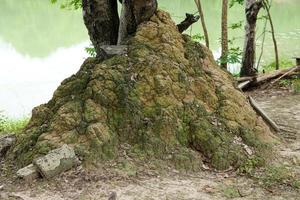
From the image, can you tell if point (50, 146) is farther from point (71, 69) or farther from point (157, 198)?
point (71, 69)

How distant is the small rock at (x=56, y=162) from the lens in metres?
5.67

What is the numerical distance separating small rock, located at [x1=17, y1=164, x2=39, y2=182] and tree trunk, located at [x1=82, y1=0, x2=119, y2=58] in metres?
2.13

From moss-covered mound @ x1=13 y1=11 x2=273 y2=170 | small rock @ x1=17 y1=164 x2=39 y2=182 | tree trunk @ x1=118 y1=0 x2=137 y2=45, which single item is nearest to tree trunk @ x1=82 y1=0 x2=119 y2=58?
tree trunk @ x1=118 y1=0 x2=137 y2=45

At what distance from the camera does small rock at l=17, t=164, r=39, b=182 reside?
18.6 feet

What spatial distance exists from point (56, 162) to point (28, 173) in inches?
14.3

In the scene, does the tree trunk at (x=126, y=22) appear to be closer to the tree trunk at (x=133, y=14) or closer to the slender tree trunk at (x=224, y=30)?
the tree trunk at (x=133, y=14)

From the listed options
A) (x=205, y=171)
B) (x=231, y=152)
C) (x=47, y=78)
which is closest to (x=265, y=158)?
(x=231, y=152)

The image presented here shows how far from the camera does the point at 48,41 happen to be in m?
30.1

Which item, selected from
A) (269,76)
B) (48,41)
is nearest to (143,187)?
(269,76)

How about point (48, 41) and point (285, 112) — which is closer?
point (285, 112)

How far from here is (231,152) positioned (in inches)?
243

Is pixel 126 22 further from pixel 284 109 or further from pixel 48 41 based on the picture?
pixel 48 41

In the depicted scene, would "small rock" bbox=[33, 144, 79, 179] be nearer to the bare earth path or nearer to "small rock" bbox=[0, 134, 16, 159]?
"small rock" bbox=[0, 134, 16, 159]

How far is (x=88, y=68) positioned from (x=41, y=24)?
30746 mm
